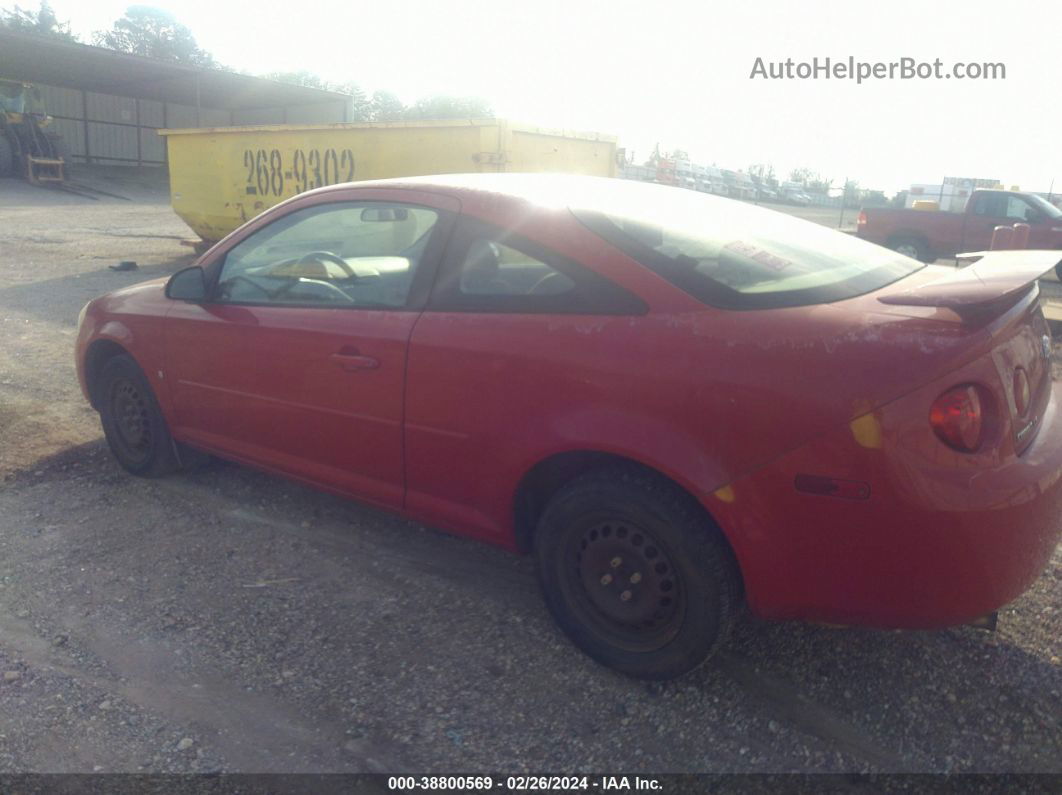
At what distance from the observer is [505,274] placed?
3.06 metres

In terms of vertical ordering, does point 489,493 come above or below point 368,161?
below

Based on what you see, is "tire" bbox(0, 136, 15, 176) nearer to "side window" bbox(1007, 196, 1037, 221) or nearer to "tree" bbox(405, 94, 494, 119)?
"tree" bbox(405, 94, 494, 119)

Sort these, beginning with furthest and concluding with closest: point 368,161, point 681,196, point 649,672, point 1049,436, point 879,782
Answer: point 368,161, point 681,196, point 649,672, point 1049,436, point 879,782

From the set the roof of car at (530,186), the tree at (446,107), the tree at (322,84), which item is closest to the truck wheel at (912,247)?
the roof of car at (530,186)

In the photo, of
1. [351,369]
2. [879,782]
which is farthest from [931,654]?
[351,369]

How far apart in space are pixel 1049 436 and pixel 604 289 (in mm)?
1344

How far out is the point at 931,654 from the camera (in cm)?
295

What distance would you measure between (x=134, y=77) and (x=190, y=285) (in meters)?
33.5

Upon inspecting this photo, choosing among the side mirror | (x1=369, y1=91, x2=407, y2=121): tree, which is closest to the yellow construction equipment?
(x1=369, y1=91, x2=407, y2=121): tree

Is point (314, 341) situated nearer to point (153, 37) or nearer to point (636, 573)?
point (636, 573)

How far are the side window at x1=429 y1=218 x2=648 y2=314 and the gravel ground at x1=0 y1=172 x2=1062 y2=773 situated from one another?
1.11 meters

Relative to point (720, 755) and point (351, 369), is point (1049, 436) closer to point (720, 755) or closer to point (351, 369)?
point (720, 755)

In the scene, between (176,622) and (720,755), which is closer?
(720,755)

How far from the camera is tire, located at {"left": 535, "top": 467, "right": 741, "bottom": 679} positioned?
2604 mm
